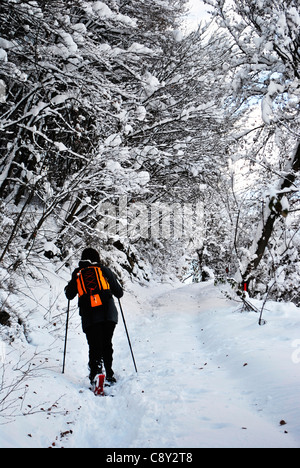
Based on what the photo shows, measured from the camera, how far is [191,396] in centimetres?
374

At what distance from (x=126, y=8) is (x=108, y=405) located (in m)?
8.26

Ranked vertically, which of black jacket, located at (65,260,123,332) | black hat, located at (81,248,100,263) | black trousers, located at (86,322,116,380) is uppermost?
black hat, located at (81,248,100,263)

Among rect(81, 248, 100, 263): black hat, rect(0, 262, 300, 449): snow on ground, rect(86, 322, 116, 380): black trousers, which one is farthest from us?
rect(81, 248, 100, 263): black hat

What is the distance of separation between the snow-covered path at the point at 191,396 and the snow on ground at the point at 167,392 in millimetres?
11

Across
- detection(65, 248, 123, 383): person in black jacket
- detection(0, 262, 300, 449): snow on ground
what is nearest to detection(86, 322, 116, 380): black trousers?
detection(65, 248, 123, 383): person in black jacket

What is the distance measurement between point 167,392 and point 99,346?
1161mm

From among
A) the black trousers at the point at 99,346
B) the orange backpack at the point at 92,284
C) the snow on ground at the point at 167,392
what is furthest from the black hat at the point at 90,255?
the snow on ground at the point at 167,392

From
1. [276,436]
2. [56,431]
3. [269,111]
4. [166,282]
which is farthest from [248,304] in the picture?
[166,282]

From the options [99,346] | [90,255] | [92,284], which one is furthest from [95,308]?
[90,255]

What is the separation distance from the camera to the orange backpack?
4555 mm

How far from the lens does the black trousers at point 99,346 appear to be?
4.42 metres

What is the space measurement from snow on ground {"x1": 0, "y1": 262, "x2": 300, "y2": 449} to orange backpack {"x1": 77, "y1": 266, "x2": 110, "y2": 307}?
3.31ft

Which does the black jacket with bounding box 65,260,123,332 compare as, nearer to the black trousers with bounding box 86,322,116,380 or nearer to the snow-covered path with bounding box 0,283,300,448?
the black trousers with bounding box 86,322,116,380

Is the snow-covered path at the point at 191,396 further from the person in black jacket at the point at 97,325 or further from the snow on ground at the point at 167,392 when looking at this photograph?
the person in black jacket at the point at 97,325
